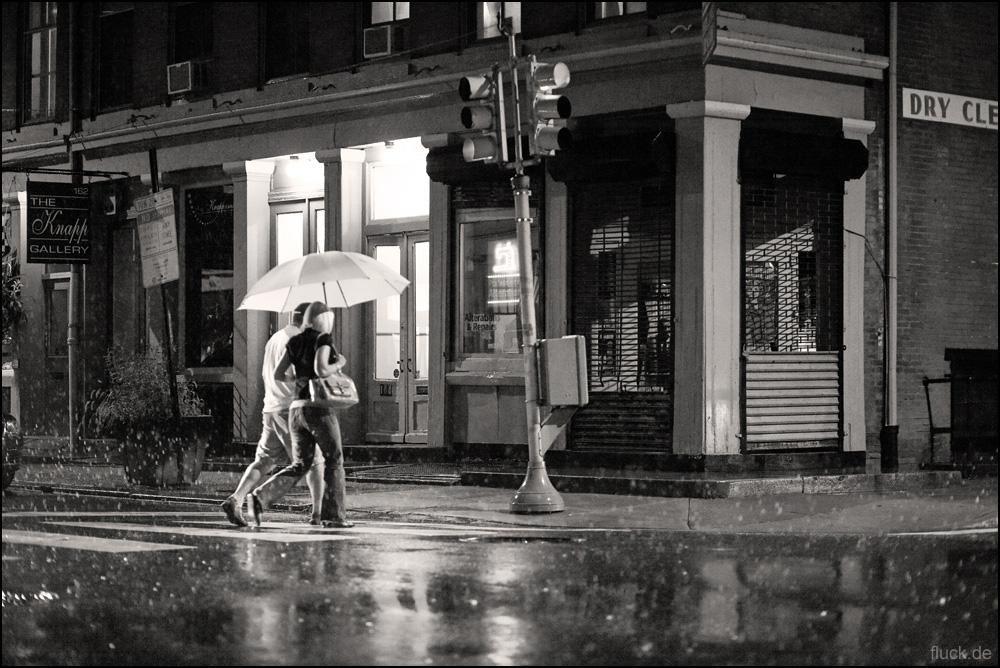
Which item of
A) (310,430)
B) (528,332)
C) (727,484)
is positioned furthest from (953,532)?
(310,430)

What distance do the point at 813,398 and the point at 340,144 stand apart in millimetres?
7260

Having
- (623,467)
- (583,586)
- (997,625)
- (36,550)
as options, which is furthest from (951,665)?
(623,467)

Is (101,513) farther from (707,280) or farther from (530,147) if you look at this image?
(707,280)

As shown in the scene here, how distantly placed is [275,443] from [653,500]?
4.21 metres

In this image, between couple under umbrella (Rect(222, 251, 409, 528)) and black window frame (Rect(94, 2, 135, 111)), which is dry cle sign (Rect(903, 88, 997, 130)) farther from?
black window frame (Rect(94, 2, 135, 111))

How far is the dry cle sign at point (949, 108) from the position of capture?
16750 millimetres

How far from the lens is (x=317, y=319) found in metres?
11.5

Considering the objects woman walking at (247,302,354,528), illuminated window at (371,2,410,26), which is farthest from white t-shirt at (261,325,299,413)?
illuminated window at (371,2,410,26)

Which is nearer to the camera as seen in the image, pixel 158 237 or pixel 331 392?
pixel 331 392

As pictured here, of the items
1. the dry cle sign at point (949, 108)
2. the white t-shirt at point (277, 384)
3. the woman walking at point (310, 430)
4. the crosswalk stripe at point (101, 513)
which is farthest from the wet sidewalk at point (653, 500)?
the dry cle sign at point (949, 108)

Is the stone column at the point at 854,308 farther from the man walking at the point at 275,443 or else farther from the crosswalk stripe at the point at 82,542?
the crosswalk stripe at the point at 82,542

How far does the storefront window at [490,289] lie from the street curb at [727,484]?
2.48 metres

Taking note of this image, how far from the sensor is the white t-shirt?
11.6 metres

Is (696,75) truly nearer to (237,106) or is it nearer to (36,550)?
(237,106)
